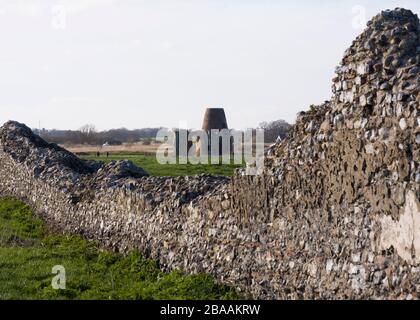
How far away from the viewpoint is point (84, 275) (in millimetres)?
11305

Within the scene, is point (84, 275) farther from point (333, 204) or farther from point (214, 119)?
point (214, 119)

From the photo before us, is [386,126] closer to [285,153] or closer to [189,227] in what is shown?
[285,153]

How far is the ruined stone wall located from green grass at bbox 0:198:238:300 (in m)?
0.36

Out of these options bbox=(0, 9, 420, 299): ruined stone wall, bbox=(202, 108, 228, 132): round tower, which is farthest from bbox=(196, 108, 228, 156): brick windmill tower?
bbox=(0, 9, 420, 299): ruined stone wall

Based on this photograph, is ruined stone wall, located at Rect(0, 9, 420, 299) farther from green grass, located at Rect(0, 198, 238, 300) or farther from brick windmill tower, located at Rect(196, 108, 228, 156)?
brick windmill tower, located at Rect(196, 108, 228, 156)

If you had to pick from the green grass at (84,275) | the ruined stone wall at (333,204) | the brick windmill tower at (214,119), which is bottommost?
the green grass at (84,275)

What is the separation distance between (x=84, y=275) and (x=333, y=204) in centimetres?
522

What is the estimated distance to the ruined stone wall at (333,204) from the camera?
6871 mm

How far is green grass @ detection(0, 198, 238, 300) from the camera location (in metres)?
9.75

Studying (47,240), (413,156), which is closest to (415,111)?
(413,156)

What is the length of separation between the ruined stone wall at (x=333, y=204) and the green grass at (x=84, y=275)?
0.36 m

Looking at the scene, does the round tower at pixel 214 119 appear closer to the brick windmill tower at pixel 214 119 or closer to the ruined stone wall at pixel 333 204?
the brick windmill tower at pixel 214 119

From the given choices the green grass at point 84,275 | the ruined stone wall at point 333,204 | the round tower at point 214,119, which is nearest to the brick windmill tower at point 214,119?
the round tower at point 214,119
